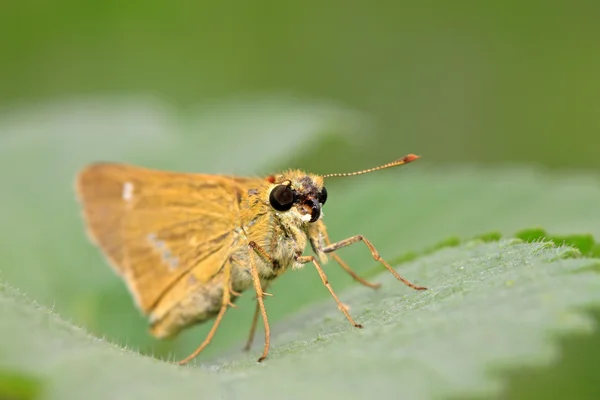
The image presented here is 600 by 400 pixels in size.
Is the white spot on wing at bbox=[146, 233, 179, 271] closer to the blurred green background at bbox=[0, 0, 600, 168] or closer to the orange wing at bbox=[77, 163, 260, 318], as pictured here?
the orange wing at bbox=[77, 163, 260, 318]

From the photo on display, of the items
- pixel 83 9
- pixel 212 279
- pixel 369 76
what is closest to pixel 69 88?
pixel 83 9

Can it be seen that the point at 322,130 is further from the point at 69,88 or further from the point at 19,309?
the point at 69,88

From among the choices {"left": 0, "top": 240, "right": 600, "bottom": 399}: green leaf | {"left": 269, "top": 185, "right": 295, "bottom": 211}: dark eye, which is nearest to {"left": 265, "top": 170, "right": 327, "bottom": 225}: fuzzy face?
{"left": 269, "top": 185, "right": 295, "bottom": 211}: dark eye

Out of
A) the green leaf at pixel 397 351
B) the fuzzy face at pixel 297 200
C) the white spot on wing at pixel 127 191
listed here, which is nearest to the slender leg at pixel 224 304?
the fuzzy face at pixel 297 200

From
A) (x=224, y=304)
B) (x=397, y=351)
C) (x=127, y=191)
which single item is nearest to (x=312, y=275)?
(x=127, y=191)

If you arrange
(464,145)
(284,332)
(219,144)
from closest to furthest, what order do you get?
(284,332), (219,144), (464,145)

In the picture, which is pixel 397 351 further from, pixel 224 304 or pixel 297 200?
pixel 224 304
